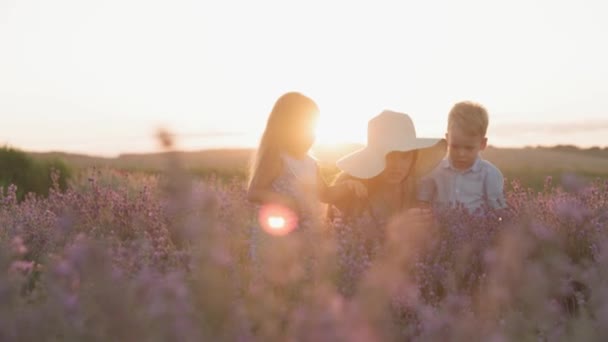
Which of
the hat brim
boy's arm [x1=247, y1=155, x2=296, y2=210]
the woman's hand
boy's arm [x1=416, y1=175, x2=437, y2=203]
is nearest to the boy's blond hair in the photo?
the hat brim

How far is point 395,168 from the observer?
4973 mm

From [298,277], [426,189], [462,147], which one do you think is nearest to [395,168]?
[426,189]

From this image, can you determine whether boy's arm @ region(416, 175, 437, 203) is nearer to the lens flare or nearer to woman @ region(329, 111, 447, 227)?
woman @ region(329, 111, 447, 227)

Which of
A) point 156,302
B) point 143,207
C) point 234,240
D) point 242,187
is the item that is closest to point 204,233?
point 156,302

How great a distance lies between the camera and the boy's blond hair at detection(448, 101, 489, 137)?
202 inches

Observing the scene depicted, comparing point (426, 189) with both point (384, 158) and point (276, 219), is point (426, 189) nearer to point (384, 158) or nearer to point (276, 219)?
point (384, 158)

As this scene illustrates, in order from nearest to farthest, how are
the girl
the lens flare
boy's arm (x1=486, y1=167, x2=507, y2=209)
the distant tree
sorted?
1. the lens flare
2. the girl
3. boy's arm (x1=486, y1=167, x2=507, y2=209)
4. the distant tree

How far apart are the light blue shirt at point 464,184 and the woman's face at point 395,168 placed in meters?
0.28

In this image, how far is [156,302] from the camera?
61.9 inches

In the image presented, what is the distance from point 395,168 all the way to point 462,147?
58 cm

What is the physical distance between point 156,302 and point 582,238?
3197 millimetres

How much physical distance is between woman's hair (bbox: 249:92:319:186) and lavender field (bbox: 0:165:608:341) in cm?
47

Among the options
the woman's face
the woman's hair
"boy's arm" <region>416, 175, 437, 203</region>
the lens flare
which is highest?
the woman's hair

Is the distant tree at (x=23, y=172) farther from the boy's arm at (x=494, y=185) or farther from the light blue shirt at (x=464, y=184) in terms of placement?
the boy's arm at (x=494, y=185)
